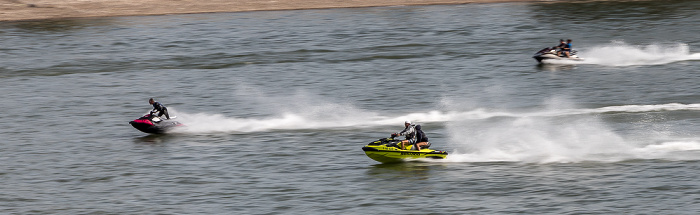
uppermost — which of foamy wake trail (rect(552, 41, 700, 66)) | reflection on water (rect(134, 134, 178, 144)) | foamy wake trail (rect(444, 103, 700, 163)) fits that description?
foamy wake trail (rect(552, 41, 700, 66))

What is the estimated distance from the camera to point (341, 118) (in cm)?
4409

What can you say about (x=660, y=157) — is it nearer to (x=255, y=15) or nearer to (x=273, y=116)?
(x=273, y=116)

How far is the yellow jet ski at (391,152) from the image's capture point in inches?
1329

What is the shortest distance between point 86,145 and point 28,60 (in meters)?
27.6

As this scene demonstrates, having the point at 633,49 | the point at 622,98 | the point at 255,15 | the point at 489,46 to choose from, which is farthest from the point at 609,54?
the point at 255,15

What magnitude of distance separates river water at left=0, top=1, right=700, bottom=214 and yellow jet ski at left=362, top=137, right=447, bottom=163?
0.50 meters

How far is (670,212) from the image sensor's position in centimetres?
2836

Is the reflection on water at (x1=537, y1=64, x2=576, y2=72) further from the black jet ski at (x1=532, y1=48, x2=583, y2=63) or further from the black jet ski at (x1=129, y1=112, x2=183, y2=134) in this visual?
the black jet ski at (x1=129, y1=112, x2=183, y2=134)

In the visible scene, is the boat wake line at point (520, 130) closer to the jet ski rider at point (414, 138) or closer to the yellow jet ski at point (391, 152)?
the yellow jet ski at point (391, 152)

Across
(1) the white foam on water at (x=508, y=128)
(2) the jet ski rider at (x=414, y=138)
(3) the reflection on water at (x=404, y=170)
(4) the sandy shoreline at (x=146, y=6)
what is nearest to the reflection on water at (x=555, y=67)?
(1) the white foam on water at (x=508, y=128)

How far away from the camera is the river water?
3130 cm

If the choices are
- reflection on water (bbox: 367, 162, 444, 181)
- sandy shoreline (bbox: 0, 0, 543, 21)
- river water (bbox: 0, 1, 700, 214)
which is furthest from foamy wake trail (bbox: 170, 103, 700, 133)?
sandy shoreline (bbox: 0, 0, 543, 21)

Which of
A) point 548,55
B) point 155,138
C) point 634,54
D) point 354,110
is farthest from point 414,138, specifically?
point 634,54

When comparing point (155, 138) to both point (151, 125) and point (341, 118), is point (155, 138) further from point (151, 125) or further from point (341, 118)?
point (341, 118)
